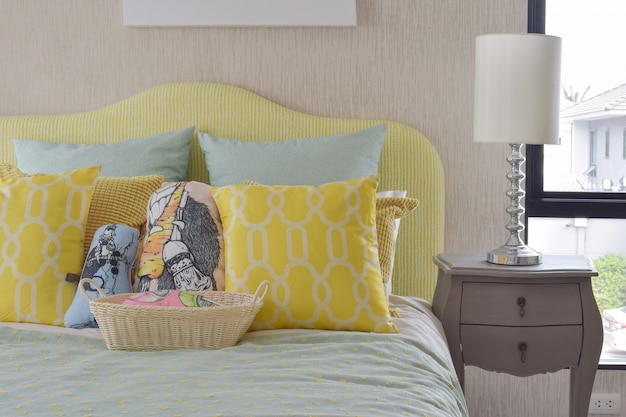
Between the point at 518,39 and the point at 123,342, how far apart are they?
137 centimetres

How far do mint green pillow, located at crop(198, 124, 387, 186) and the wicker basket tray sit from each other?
28.2 inches

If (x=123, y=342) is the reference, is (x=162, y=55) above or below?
above

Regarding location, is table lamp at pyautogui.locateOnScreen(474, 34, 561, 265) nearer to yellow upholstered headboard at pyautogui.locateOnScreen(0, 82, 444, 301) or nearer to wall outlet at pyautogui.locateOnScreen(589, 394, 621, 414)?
yellow upholstered headboard at pyautogui.locateOnScreen(0, 82, 444, 301)

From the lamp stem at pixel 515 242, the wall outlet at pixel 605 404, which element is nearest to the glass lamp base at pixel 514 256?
the lamp stem at pixel 515 242

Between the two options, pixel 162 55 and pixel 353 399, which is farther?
pixel 162 55

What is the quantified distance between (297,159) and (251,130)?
283 millimetres

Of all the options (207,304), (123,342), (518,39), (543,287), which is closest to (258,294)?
(207,304)

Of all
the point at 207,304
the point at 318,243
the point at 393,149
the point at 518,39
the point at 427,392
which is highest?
the point at 518,39

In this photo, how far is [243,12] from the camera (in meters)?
2.64

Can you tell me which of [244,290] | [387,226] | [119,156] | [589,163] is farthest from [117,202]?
[589,163]

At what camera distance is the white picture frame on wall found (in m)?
2.63

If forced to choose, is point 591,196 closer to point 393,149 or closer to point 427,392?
point 393,149

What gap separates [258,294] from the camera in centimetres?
187

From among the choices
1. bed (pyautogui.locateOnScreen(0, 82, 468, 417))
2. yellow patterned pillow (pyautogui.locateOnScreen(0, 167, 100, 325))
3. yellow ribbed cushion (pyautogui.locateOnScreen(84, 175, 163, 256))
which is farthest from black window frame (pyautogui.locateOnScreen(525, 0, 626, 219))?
yellow patterned pillow (pyautogui.locateOnScreen(0, 167, 100, 325))
